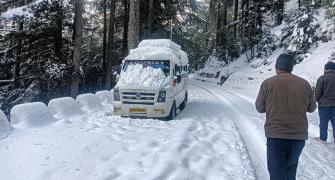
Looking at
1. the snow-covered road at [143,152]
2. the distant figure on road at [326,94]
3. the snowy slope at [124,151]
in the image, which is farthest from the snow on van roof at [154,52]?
the distant figure on road at [326,94]

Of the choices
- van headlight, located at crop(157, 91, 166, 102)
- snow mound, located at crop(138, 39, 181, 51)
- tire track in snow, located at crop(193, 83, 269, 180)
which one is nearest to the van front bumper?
van headlight, located at crop(157, 91, 166, 102)

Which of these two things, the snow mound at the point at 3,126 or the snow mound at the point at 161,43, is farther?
the snow mound at the point at 161,43

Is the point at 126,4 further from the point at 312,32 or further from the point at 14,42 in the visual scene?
the point at 312,32

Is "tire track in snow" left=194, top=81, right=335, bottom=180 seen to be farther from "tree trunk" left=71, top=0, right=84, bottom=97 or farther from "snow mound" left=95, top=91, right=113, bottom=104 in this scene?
"tree trunk" left=71, top=0, right=84, bottom=97

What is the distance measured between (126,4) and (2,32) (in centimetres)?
1152

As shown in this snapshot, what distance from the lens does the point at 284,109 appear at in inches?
194

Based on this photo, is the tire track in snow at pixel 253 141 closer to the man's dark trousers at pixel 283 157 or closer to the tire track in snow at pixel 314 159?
the tire track in snow at pixel 314 159

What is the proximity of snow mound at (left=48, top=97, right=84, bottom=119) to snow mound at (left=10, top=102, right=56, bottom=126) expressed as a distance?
1.14 m

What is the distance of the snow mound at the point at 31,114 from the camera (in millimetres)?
10602

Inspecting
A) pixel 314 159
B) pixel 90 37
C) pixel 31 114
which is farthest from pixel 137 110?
pixel 90 37

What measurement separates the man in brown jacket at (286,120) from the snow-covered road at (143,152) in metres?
1.55

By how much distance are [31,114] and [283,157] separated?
7946mm

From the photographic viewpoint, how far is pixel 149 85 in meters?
12.9

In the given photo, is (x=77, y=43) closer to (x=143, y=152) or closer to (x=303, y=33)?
(x=143, y=152)
